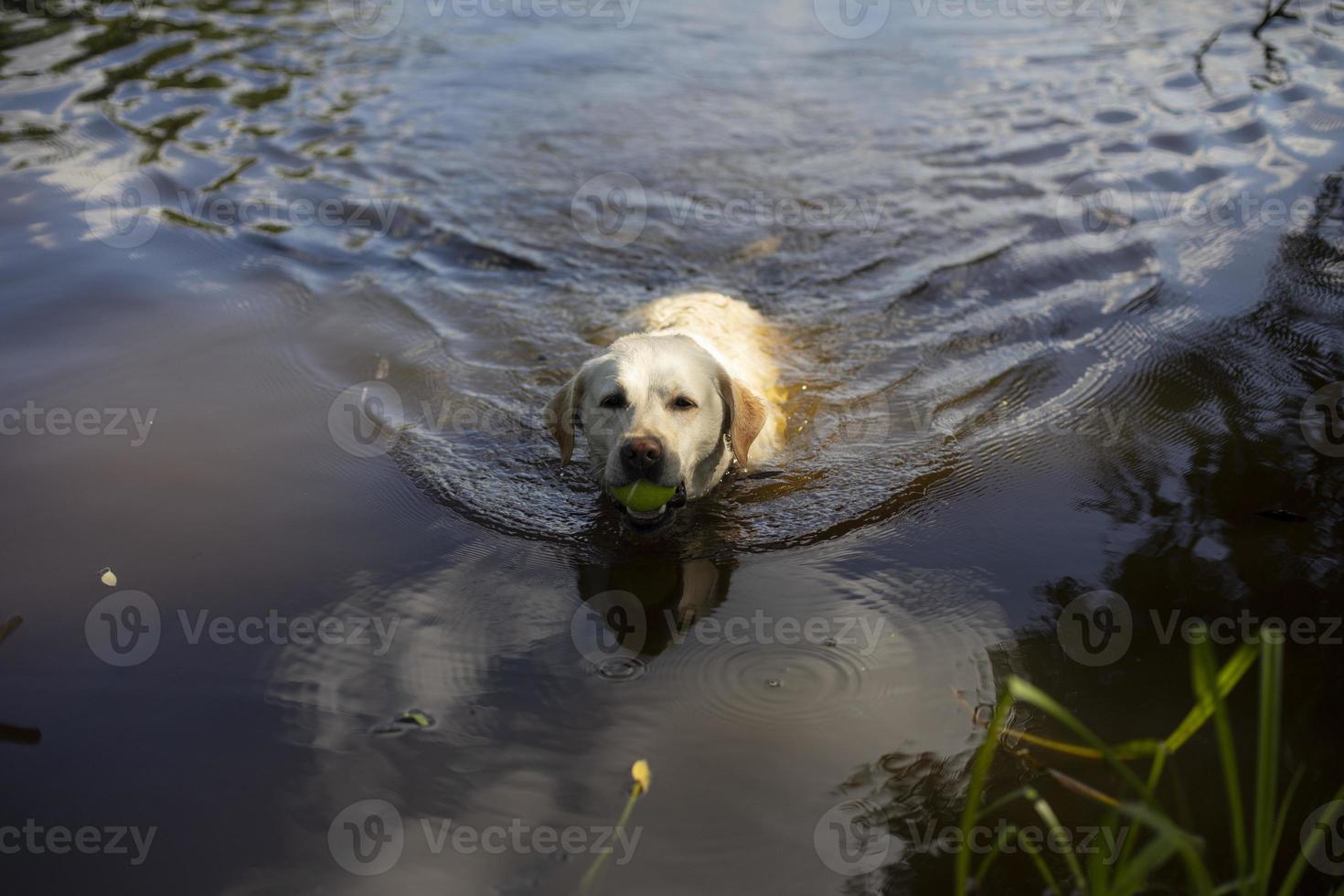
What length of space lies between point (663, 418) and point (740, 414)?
19.5 inches

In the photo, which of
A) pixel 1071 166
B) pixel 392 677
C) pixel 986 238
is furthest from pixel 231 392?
pixel 1071 166

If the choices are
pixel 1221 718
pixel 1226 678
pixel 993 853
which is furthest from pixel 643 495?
pixel 1221 718

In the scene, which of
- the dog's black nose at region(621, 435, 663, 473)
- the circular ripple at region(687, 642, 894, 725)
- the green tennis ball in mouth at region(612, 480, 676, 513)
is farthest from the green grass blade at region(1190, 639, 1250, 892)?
the green tennis ball in mouth at region(612, 480, 676, 513)

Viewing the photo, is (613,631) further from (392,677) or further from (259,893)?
(259,893)

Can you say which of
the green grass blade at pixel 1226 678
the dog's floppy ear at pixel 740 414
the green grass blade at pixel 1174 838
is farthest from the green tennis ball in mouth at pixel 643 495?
the green grass blade at pixel 1174 838

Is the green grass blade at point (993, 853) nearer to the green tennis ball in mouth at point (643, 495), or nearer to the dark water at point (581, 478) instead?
the dark water at point (581, 478)

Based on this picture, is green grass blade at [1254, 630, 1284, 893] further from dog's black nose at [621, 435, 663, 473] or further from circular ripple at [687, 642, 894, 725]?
dog's black nose at [621, 435, 663, 473]

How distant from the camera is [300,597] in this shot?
388 centimetres

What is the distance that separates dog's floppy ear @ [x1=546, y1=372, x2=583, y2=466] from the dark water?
31cm

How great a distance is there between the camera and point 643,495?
4.24 metres

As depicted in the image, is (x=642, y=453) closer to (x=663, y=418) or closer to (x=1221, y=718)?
(x=663, y=418)

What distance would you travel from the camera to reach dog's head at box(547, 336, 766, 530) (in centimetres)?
421

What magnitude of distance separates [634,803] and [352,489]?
238 cm

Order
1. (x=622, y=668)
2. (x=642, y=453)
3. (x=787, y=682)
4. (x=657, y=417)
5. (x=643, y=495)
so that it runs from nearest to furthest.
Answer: (x=787, y=682) < (x=622, y=668) < (x=642, y=453) < (x=643, y=495) < (x=657, y=417)
